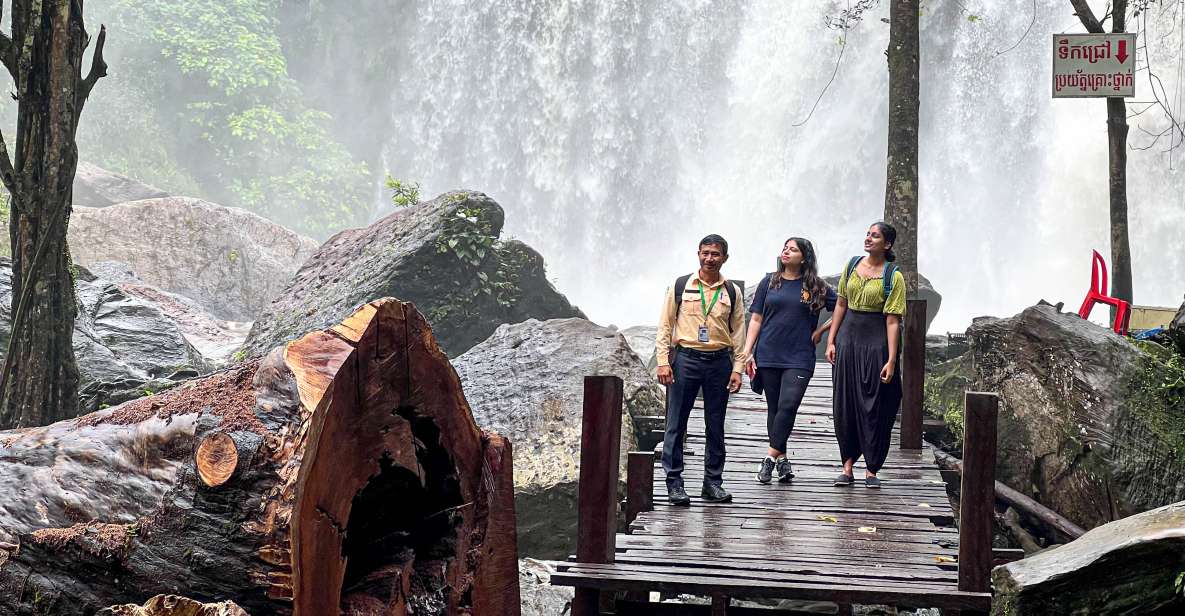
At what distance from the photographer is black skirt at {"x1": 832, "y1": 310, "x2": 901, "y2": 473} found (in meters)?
6.68

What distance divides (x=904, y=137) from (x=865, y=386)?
395cm

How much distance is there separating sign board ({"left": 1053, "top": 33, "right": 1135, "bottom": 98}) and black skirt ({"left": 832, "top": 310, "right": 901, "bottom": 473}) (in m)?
4.45

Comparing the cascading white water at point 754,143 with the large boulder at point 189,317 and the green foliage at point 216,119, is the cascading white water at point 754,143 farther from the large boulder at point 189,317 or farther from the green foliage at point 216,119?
the large boulder at point 189,317

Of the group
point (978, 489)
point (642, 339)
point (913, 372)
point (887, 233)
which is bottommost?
point (978, 489)

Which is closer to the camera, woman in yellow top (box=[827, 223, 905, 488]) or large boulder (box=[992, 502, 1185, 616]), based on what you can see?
large boulder (box=[992, 502, 1185, 616])

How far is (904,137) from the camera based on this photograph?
32.5 ft

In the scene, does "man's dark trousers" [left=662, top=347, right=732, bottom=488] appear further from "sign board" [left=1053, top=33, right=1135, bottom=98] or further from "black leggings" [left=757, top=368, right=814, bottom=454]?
"sign board" [left=1053, top=33, right=1135, bottom=98]

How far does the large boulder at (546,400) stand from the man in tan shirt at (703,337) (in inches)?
91.3

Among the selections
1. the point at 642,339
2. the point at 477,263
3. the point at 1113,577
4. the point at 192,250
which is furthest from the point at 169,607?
the point at 192,250

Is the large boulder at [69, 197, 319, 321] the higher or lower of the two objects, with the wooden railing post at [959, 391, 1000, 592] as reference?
higher

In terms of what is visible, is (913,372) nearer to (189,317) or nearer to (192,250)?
(189,317)

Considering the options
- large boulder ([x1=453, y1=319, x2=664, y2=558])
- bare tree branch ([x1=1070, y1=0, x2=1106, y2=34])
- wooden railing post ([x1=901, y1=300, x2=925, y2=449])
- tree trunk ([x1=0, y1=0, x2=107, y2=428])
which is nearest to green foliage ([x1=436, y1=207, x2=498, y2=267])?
large boulder ([x1=453, y1=319, x2=664, y2=558])

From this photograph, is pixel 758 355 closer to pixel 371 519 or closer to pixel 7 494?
pixel 371 519

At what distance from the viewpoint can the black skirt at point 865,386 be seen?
21.9ft
